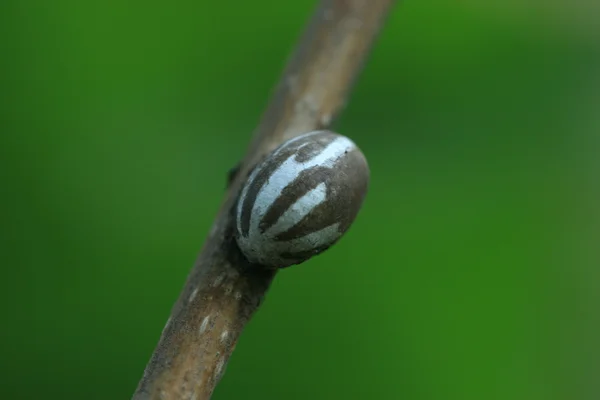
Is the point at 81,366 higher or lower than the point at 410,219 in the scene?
lower

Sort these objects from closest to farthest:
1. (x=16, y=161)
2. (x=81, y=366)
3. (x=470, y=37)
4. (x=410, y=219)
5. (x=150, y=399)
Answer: (x=150, y=399) < (x=81, y=366) < (x=16, y=161) < (x=410, y=219) < (x=470, y=37)

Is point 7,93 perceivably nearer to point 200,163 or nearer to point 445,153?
point 200,163

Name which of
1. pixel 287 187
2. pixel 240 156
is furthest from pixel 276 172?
pixel 240 156

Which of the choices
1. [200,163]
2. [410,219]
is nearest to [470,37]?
[410,219]
